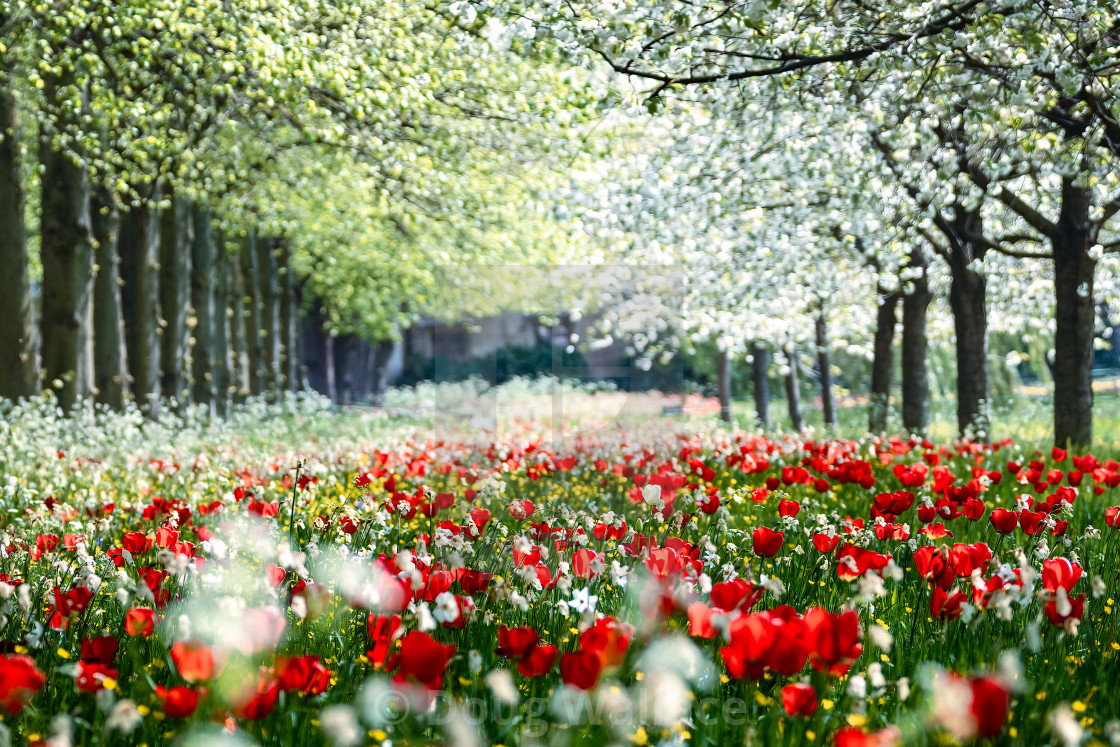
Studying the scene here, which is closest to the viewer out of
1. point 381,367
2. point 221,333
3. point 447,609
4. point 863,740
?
point 863,740

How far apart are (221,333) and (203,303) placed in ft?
5.48

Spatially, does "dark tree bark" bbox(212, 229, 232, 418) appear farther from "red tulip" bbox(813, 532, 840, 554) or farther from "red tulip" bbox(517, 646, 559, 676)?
"red tulip" bbox(517, 646, 559, 676)

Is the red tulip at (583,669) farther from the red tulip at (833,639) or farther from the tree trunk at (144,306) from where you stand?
the tree trunk at (144,306)

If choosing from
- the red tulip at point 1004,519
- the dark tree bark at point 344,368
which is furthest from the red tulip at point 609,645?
the dark tree bark at point 344,368

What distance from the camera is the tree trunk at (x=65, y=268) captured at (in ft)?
39.4

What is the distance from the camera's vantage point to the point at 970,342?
1230 cm

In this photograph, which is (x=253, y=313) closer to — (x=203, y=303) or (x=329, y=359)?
(x=203, y=303)

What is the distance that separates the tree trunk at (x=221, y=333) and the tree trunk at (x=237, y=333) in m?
0.52

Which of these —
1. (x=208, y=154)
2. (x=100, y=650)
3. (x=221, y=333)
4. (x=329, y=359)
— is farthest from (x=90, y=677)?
(x=329, y=359)

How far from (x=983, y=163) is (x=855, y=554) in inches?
202

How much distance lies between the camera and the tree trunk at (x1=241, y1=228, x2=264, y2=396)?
21031 millimetres

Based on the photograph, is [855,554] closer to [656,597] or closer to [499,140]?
[656,597]

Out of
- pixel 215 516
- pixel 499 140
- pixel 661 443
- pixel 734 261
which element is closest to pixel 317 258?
pixel 499 140

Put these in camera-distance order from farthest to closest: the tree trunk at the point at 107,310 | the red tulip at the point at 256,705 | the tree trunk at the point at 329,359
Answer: the tree trunk at the point at 329,359
the tree trunk at the point at 107,310
the red tulip at the point at 256,705
